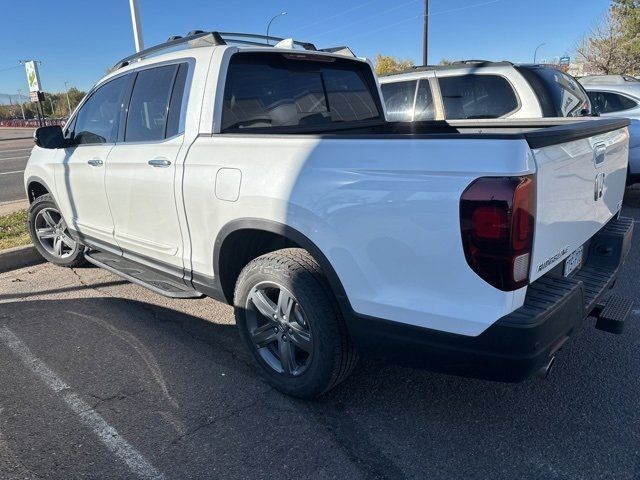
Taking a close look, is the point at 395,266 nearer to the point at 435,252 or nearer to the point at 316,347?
the point at 435,252

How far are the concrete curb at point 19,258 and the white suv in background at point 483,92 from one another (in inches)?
191

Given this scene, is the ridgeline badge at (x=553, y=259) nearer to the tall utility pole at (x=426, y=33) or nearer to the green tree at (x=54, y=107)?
the tall utility pole at (x=426, y=33)

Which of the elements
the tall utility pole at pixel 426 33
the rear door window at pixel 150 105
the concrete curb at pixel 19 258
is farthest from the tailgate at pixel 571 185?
the tall utility pole at pixel 426 33

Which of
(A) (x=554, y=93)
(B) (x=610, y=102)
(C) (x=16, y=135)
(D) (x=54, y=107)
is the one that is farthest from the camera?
(D) (x=54, y=107)

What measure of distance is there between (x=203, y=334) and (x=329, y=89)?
2.06 m

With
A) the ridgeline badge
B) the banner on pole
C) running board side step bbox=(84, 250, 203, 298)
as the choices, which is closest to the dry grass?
running board side step bbox=(84, 250, 203, 298)

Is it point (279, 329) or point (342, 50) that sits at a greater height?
point (342, 50)

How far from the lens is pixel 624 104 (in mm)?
7668

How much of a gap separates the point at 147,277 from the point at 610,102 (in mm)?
7570

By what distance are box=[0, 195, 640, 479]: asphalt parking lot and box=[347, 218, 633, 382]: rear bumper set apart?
49 cm

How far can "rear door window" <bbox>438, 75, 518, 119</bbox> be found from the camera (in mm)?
6012

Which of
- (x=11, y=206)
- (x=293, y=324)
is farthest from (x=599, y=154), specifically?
(x=11, y=206)

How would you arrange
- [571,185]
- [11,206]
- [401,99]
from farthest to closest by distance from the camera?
[11,206]
[401,99]
[571,185]

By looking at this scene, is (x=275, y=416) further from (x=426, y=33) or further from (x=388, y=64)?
Answer: (x=388, y=64)
